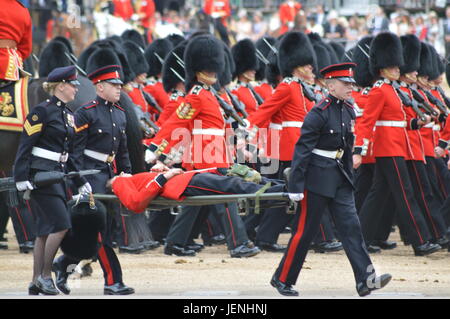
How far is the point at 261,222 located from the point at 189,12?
14568 mm

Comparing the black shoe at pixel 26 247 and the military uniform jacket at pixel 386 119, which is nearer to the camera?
the military uniform jacket at pixel 386 119

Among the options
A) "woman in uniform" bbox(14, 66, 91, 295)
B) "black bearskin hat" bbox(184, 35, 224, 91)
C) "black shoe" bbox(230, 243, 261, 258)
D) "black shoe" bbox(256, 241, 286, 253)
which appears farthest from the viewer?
"black shoe" bbox(256, 241, 286, 253)

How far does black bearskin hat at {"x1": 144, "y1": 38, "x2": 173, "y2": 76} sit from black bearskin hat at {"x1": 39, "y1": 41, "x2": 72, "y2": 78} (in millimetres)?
1290

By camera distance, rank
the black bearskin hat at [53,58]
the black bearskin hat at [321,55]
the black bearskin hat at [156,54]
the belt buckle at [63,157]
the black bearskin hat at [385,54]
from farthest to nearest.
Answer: the black bearskin hat at [156,54] → the black bearskin hat at [321,55] → the black bearskin hat at [53,58] → the black bearskin hat at [385,54] → the belt buckle at [63,157]

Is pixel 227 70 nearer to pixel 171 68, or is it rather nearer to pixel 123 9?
pixel 171 68

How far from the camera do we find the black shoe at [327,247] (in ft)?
28.9

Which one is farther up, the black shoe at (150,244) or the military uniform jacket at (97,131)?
the military uniform jacket at (97,131)

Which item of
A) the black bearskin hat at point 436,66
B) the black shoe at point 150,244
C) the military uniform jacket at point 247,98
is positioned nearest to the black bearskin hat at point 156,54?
the military uniform jacket at point 247,98

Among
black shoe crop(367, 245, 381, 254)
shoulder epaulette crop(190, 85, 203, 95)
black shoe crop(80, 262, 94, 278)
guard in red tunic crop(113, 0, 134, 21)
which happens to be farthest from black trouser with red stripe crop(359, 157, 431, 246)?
guard in red tunic crop(113, 0, 134, 21)

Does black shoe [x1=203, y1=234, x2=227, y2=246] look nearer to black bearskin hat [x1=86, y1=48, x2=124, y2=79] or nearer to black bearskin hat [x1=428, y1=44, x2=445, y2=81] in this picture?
black bearskin hat [x1=86, y1=48, x2=124, y2=79]

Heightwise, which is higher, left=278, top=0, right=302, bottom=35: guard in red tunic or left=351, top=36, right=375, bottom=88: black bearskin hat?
left=351, top=36, right=375, bottom=88: black bearskin hat

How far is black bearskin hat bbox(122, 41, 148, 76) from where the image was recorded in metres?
10.7

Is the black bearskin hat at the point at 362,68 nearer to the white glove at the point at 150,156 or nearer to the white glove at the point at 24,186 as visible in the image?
the white glove at the point at 150,156
